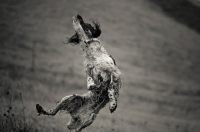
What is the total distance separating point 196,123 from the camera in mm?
5867

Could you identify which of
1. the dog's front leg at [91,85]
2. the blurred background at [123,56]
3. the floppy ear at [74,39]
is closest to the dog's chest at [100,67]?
the dog's front leg at [91,85]

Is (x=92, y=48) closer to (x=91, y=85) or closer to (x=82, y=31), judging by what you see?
(x=82, y=31)

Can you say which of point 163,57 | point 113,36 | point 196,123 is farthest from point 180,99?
point 113,36

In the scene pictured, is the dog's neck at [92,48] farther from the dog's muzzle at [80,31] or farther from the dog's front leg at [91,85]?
the dog's front leg at [91,85]

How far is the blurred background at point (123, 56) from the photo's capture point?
19.7 feet

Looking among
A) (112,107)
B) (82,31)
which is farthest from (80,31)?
(112,107)

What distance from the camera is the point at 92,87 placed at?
8.13 feet

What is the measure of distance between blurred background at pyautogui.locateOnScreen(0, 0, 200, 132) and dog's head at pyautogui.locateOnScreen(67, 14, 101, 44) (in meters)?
2.74

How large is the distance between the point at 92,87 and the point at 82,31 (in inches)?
33.8

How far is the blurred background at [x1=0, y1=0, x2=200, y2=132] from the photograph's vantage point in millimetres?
6020

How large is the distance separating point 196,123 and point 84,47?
14.6 ft

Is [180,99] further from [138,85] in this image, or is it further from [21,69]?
[21,69]

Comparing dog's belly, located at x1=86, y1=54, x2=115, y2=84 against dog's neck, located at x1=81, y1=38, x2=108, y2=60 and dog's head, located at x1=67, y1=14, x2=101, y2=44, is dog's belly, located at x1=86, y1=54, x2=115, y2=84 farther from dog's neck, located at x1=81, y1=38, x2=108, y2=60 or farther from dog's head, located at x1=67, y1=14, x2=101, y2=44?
dog's head, located at x1=67, y1=14, x2=101, y2=44

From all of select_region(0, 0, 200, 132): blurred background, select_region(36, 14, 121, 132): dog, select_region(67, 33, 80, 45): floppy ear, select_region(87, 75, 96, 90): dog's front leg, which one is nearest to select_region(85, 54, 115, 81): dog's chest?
select_region(36, 14, 121, 132): dog
